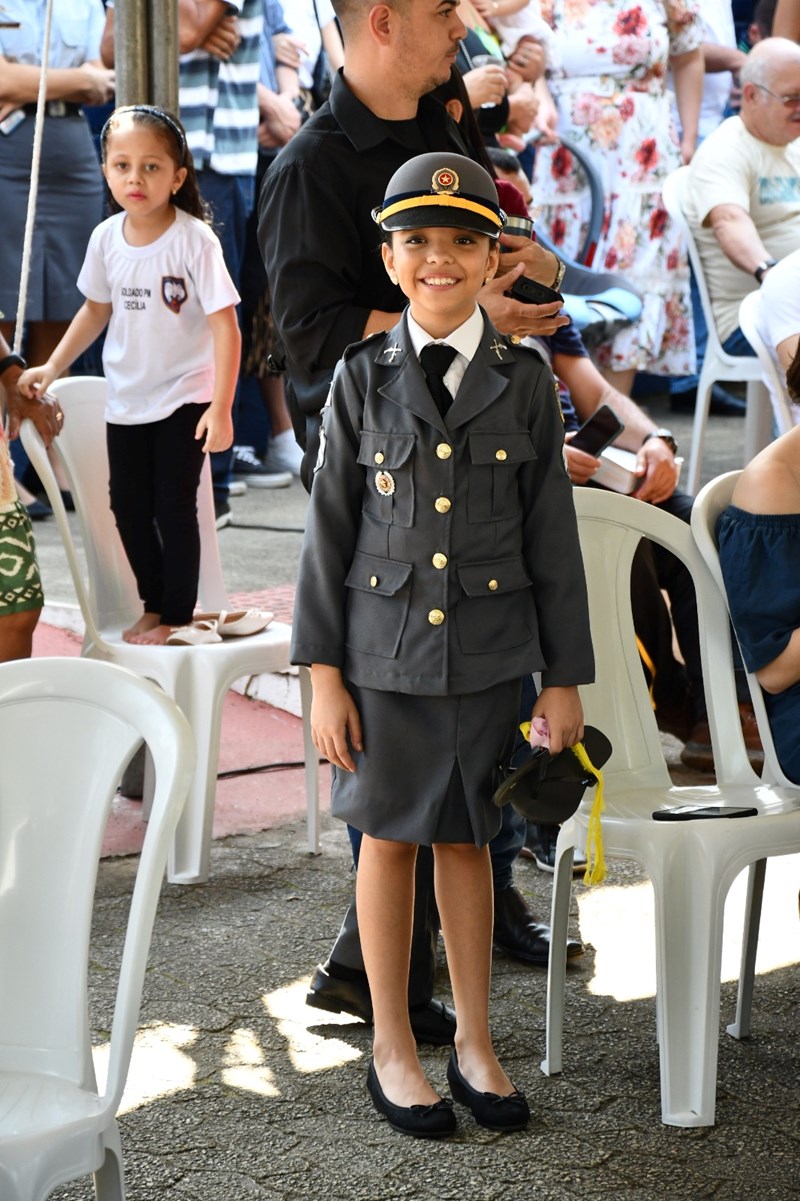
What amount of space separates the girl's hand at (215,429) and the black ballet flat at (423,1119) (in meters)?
1.60

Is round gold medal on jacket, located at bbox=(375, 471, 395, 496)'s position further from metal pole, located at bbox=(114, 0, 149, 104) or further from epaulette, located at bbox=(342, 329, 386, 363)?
metal pole, located at bbox=(114, 0, 149, 104)

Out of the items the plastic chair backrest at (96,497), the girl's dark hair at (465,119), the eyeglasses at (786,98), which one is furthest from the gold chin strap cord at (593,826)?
the eyeglasses at (786,98)

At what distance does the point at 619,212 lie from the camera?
709 cm

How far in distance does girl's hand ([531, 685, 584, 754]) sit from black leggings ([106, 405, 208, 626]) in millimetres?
1404

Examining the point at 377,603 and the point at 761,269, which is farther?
the point at 761,269

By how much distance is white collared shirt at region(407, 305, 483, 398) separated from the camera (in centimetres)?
232

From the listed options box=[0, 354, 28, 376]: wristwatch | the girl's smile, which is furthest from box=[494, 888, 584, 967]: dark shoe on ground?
box=[0, 354, 28, 376]: wristwatch

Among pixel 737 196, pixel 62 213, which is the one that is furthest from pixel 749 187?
pixel 62 213

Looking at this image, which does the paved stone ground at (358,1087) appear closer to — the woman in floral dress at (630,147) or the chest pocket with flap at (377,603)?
the chest pocket with flap at (377,603)

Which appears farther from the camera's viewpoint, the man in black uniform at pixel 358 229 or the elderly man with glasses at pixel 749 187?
the elderly man with glasses at pixel 749 187

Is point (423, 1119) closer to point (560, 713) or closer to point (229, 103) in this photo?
point (560, 713)

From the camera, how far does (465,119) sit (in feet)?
9.64

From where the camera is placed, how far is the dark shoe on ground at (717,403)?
30.6ft

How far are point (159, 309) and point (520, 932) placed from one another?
1551 millimetres
